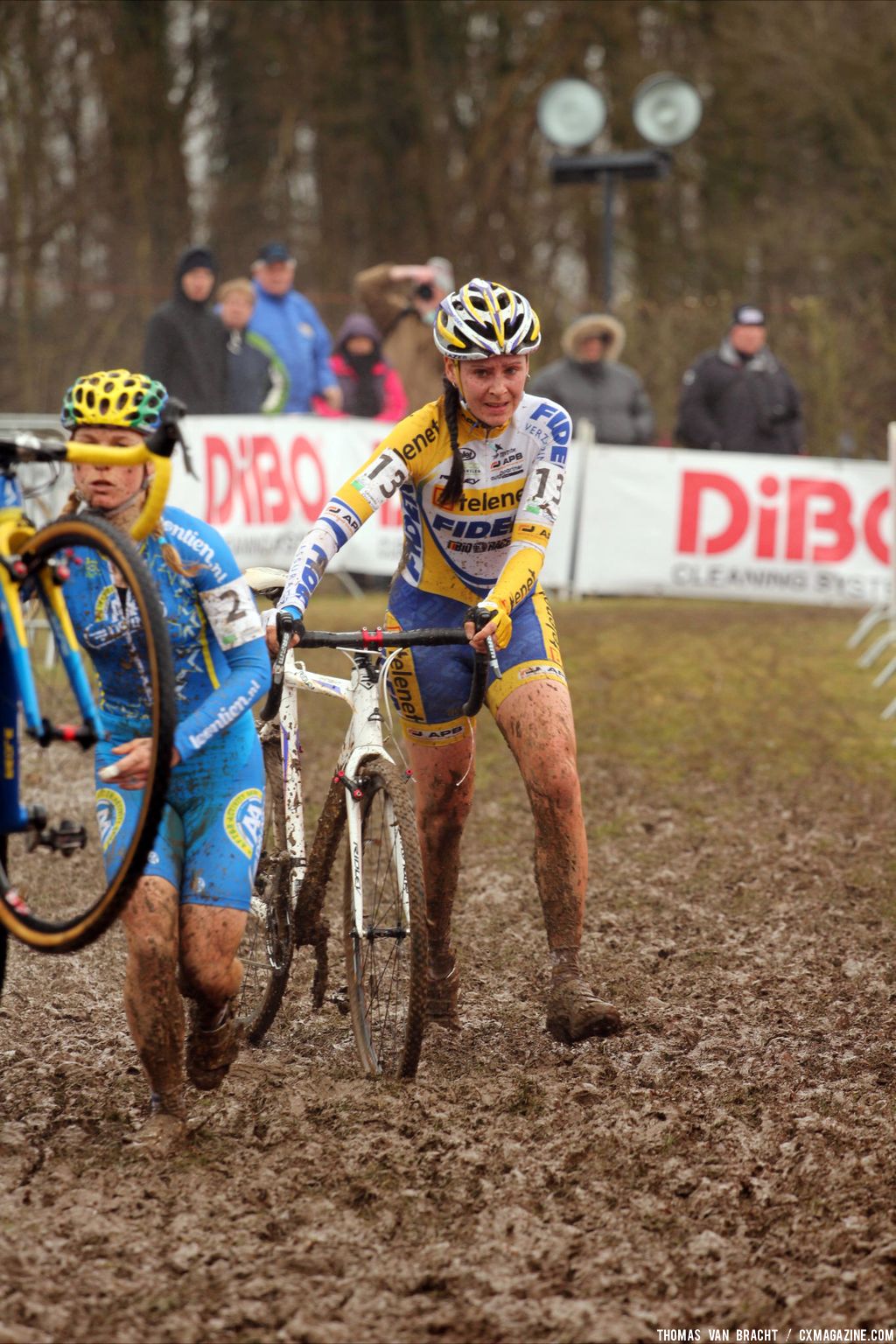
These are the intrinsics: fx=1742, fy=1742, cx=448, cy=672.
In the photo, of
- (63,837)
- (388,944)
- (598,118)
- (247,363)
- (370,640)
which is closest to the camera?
(63,837)

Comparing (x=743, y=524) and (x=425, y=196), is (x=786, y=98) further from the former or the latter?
(x=743, y=524)

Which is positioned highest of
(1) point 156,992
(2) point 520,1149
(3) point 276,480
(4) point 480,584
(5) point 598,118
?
(5) point 598,118

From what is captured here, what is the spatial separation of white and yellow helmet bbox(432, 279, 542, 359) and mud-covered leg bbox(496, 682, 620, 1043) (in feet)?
3.63

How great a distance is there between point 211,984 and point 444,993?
4.21ft

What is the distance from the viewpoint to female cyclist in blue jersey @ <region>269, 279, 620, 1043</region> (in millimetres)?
5574

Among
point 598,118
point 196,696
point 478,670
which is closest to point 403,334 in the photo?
point 598,118

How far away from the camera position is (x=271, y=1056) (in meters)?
5.67

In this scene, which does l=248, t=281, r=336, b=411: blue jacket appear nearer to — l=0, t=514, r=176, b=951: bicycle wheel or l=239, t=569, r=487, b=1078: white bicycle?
l=0, t=514, r=176, b=951: bicycle wheel

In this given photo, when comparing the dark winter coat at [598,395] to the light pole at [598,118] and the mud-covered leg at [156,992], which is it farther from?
the mud-covered leg at [156,992]

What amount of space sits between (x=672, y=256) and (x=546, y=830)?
23251 millimetres

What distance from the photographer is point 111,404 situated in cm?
463

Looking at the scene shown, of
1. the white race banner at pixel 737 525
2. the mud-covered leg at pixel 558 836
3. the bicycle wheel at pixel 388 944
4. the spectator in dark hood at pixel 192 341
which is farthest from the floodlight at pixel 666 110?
the bicycle wheel at pixel 388 944

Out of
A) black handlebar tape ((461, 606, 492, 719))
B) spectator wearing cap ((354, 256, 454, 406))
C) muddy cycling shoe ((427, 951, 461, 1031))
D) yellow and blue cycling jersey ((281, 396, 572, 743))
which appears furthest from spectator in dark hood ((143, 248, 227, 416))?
black handlebar tape ((461, 606, 492, 719))

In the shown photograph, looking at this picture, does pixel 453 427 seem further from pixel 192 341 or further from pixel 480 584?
pixel 192 341
